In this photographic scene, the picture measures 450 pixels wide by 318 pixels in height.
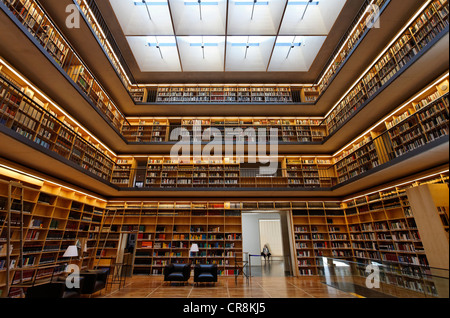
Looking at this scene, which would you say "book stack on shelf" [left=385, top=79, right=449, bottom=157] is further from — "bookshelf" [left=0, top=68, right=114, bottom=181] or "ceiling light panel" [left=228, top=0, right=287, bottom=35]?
"bookshelf" [left=0, top=68, right=114, bottom=181]

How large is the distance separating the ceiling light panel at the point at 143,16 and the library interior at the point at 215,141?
0.03 meters

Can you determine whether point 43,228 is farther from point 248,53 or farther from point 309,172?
point 309,172

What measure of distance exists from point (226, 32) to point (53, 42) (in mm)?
4979

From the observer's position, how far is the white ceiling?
20.9 ft

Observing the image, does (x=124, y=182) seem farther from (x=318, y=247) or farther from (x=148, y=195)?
(x=318, y=247)

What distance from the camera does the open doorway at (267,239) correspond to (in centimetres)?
774

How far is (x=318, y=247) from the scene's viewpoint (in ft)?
23.7

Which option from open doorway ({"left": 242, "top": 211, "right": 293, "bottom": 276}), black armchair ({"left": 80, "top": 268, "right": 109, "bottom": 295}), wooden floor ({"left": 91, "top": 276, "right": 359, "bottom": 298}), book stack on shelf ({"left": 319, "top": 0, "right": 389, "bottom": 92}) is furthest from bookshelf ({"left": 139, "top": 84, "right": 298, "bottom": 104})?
black armchair ({"left": 80, "top": 268, "right": 109, "bottom": 295})

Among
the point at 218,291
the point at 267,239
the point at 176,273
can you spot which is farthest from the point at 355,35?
the point at 267,239

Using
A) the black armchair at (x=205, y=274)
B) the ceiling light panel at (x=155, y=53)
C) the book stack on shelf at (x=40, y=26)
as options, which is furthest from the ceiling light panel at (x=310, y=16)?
the black armchair at (x=205, y=274)

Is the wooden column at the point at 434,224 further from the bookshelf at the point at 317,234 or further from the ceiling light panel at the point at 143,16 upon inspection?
the ceiling light panel at the point at 143,16

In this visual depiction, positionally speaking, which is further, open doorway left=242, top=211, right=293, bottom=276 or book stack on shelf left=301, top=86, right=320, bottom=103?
book stack on shelf left=301, top=86, right=320, bottom=103

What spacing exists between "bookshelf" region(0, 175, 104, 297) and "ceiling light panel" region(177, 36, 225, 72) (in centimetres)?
615

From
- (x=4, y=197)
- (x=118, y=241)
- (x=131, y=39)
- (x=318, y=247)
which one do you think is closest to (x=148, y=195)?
(x=118, y=241)
